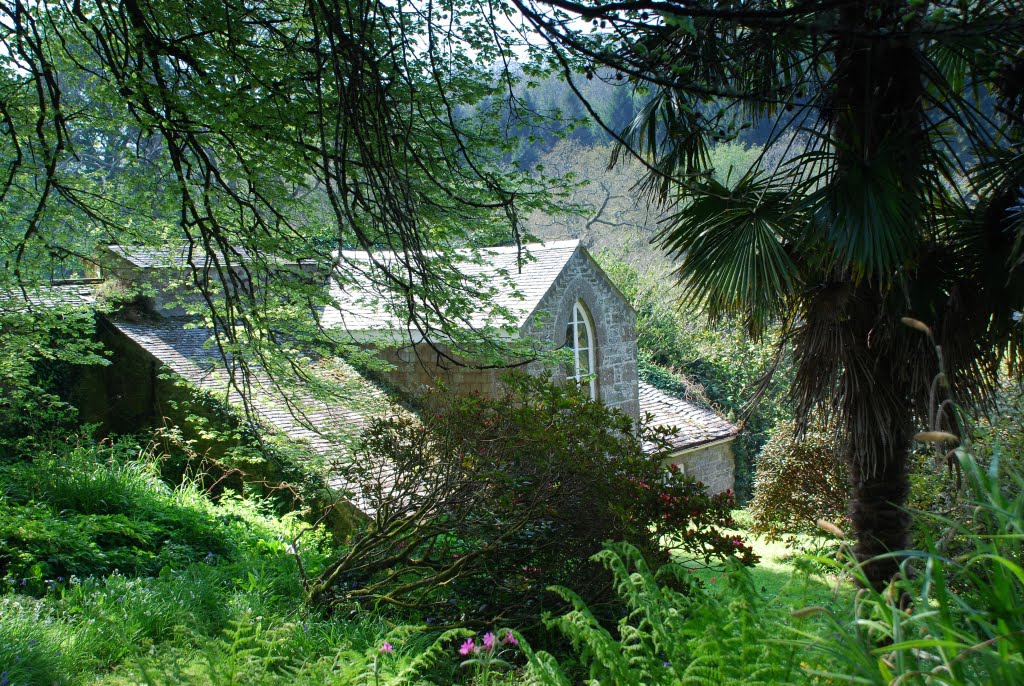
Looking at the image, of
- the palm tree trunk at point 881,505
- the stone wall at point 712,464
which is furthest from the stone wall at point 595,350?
the palm tree trunk at point 881,505

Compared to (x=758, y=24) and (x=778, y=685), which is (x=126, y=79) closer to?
(x=758, y=24)

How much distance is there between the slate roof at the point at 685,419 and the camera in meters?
16.6

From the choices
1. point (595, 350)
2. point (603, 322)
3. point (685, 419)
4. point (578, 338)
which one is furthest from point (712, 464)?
point (578, 338)

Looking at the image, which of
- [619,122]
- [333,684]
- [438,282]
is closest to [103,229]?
[438,282]

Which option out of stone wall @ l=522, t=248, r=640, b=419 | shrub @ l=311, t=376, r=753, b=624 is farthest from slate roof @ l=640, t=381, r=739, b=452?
shrub @ l=311, t=376, r=753, b=624

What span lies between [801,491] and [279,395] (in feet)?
25.4

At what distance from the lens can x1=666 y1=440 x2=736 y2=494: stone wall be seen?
16578 millimetres

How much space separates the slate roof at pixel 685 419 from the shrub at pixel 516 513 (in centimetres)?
1083

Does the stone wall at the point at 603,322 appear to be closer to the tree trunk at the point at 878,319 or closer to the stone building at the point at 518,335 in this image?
the stone building at the point at 518,335

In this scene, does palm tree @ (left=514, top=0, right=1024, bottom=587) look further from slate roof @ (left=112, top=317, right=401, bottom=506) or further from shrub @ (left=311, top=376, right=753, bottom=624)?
slate roof @ (left=112, top=317, right=401, bottom=506)

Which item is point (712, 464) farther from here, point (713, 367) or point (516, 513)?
→ point (516, 513)

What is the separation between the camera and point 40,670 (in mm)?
3764

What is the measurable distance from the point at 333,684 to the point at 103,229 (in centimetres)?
539

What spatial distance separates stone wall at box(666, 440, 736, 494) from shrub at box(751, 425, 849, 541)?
15.2 feet
